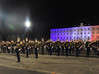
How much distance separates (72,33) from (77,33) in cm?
336

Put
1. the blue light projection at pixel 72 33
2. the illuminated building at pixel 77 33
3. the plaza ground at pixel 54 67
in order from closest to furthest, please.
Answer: the plaza ground at pixel 54 67, the illuminated building at pixel 77 33, the blue light projection at pixel 72 33

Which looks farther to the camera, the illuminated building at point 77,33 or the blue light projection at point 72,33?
the blue light projection at point 72,33

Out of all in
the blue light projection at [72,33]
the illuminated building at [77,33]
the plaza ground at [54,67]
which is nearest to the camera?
the plaza ground at [54,67]

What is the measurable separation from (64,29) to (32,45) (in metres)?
67.7

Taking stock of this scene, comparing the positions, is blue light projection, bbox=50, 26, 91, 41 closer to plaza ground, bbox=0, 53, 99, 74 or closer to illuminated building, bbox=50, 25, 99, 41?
illuminated building, bbox=50, 25, 99, 41

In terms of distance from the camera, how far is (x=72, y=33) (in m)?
80.1

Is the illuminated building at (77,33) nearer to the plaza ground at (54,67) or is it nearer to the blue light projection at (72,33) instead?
the blue light projection at (72,33)

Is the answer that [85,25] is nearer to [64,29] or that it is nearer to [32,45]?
[64,29]

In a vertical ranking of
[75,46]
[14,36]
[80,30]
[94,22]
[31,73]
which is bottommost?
[31,73]

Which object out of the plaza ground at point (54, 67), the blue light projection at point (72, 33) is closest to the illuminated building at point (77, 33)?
the blue light projection at point (72, 33)

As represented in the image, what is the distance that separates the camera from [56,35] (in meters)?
85.2

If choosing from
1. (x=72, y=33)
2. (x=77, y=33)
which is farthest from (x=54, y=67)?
(x=72, y=33)

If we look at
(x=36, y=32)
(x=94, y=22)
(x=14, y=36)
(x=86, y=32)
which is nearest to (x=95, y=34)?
(x=86, y=32)

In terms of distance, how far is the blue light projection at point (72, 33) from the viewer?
245 feet
